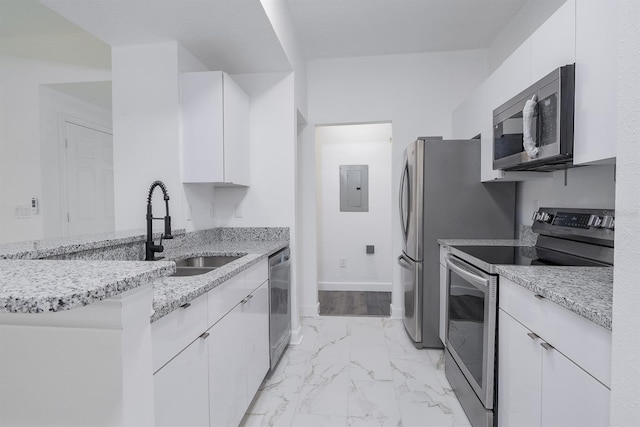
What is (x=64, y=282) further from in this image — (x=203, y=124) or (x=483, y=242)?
(x=483, y=242)

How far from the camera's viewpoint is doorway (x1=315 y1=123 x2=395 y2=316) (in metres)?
4.05

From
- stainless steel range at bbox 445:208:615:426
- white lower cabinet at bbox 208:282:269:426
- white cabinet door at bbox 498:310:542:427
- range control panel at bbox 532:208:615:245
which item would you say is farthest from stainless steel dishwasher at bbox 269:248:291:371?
range control panel at bbox 532:208:615:245

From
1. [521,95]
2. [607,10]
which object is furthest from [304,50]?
[607,10]

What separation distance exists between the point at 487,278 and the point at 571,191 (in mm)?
945

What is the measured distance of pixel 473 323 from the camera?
166cm

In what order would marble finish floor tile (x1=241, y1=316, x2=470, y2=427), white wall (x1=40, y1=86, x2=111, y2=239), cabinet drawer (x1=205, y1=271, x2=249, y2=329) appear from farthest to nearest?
white wall (x1=40, y1=86, x2=111, y2=239) → marble finish floor tile (x1=241, y1=316, x2=470, y2=427) → cabinet drawer (x1=205, y1=271, x2=249, y2=329)

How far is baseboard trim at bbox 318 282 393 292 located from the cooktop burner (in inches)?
87.2

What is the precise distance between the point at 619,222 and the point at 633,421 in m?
0.38

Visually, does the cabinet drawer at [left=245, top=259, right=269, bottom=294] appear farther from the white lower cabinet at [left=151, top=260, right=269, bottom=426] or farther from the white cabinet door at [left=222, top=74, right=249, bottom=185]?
the white cabinet door at [left=222, top=74, right=249, bottom=185]

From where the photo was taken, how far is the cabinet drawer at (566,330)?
0.83m

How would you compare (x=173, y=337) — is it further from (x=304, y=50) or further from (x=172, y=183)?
(x=304, y=50)

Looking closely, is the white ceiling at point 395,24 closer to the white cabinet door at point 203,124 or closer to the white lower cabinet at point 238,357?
the white cabinet door at point 203,124

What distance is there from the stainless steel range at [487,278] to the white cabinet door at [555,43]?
751 mm

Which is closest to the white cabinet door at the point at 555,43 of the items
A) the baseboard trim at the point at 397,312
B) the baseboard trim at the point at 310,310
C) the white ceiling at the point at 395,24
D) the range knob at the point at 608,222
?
the range knob at the point at 608,222
